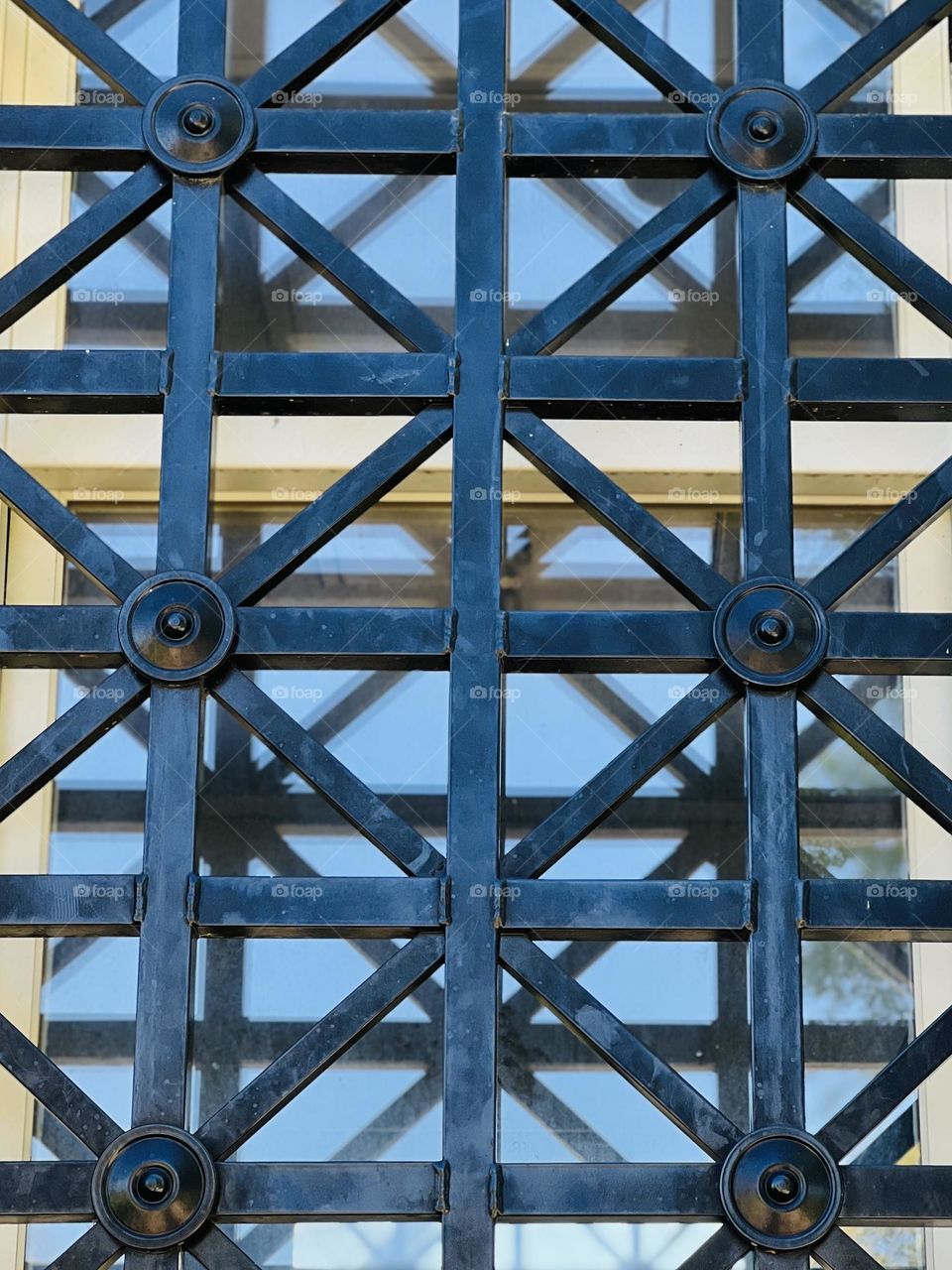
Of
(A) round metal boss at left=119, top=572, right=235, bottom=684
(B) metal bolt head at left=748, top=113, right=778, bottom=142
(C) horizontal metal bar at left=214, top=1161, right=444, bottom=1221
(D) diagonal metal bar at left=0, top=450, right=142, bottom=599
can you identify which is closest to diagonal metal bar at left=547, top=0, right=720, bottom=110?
(B) metal bolt head at left=748, top=113, right=778, bottom=142

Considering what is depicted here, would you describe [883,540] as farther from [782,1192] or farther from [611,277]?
[782,1192]

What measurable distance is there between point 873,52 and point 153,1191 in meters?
4.73

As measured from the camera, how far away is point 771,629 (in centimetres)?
616

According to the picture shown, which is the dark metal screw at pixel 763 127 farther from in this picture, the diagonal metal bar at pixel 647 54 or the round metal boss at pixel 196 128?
the round metal boss at pixel 196 128

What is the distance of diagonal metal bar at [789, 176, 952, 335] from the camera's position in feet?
21.6

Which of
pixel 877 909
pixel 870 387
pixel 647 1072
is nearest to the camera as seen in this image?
pixel 647 1072

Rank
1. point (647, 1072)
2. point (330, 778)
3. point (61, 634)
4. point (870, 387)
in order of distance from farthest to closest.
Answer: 1. point (870, 387)
2. point (61, 634)
3. point (330, 778)
4. point (647, 1072)

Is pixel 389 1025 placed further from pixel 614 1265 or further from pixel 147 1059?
pixel 147 1059

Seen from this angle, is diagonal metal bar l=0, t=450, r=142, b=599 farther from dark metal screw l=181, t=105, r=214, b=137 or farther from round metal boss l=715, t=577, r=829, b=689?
round metal boss l=715, t=577, r=829, b=689

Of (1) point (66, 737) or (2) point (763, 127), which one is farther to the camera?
(2) point (763, 127)

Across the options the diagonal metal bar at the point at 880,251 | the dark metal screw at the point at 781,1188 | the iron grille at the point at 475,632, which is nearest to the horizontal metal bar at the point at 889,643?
the iron grille at the point at 475,632

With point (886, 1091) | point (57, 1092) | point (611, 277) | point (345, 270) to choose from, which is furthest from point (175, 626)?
point (886, 1091)

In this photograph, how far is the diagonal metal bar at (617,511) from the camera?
6289mm

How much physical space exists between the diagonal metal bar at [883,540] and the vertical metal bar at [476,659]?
3.72 ft
